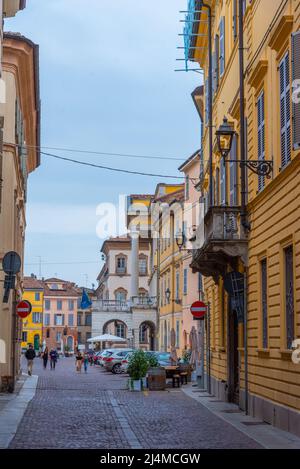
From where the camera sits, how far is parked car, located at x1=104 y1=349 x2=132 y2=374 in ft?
170

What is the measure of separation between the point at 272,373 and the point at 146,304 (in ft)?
208

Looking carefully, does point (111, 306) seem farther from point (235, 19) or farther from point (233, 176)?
point (235, 19)

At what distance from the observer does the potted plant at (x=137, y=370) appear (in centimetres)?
3153

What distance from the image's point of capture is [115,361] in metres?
52.3

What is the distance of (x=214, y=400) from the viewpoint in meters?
25.5

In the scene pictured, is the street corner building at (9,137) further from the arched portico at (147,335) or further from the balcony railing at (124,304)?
the arched portico at (147,335)

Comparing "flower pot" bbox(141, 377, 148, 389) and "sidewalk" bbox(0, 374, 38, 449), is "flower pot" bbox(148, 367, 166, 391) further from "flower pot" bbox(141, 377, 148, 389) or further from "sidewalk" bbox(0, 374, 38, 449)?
→ "sidewalk" bbox(0, 374, 38, 449)

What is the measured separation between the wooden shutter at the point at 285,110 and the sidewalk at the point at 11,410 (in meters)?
7.29

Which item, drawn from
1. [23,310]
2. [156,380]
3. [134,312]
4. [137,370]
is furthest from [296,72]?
[134,312]

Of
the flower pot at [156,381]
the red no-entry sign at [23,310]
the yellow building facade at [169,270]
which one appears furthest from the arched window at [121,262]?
the red no-entry sign at [23,310]

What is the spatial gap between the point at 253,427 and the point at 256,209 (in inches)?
195

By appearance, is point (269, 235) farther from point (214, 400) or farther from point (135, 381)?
point (135, 381)

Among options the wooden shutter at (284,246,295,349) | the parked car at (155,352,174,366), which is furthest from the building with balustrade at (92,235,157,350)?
the wooden shutter at (284,246,295,349)
